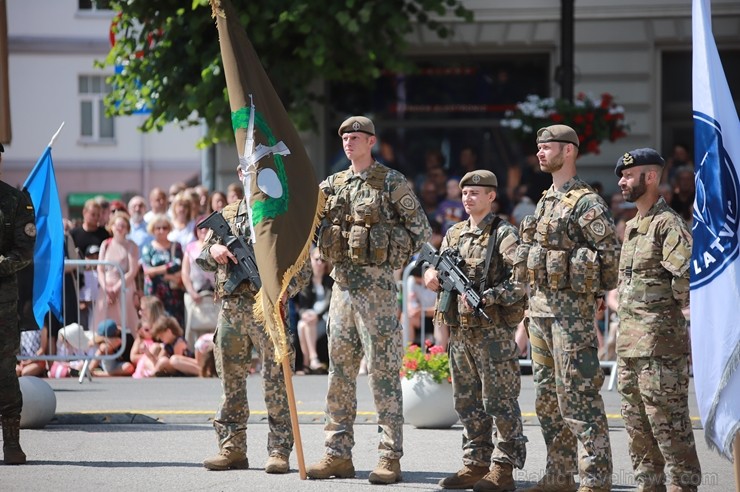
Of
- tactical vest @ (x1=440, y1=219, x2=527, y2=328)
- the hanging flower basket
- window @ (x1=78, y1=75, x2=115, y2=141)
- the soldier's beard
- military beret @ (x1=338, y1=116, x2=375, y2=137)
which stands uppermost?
window @ (x1=78, y1=75, x2=115, y2=141)

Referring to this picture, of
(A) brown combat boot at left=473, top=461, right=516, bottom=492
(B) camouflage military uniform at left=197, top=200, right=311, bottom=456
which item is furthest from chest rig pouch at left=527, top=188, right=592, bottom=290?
(B) camouflage military uniform at left=197, top=200, right=311, bottom=456

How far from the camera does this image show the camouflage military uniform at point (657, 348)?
764 cm

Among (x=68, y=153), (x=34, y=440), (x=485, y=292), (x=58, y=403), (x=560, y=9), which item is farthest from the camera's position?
(x=68, y=153)

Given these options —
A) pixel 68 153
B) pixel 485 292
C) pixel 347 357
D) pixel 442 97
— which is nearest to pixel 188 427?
pixel 347 357

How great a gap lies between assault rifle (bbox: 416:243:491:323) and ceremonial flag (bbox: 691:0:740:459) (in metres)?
1.88

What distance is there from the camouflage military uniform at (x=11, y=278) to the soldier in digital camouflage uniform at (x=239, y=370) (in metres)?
1.39

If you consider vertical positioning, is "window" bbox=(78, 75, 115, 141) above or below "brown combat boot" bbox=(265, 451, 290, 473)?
above

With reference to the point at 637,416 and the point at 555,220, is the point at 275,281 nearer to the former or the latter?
the point at 555,220

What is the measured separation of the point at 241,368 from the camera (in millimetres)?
9242

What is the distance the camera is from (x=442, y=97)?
20.2 metres

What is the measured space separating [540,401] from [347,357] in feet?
4.85

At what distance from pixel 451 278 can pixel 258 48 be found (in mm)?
9438

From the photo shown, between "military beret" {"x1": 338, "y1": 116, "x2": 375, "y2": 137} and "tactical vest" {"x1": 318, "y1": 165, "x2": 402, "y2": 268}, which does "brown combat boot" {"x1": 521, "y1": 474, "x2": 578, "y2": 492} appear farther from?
"military beret" {"x1": 338, "y1": 116, "x2": 375, "y2": 137}

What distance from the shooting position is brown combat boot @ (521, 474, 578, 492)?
8.19 meters
